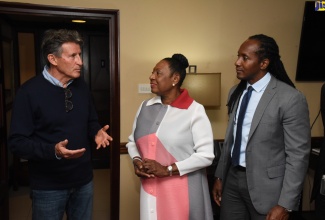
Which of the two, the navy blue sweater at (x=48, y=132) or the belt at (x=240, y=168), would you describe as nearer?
the navy blue sweater at (x=48, y=132)

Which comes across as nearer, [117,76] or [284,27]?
[117,76]

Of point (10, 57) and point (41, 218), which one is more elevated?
point (10, 57)

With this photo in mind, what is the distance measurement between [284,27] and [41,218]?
2.68 metres

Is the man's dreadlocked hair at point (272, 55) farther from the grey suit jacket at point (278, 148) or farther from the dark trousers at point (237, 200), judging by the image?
the dark trousers at point (237, 200)

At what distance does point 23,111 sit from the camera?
1.54 metres

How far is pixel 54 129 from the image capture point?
1.62m

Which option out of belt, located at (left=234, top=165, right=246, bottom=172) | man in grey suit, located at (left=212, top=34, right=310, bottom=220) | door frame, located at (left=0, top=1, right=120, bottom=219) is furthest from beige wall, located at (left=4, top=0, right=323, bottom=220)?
belt, located at (left=234, top=165, right=246, bottom=172)

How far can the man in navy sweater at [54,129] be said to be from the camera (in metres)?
1.53

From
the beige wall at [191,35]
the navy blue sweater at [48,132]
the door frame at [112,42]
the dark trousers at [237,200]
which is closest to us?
the navy blue sweater at [48,132]

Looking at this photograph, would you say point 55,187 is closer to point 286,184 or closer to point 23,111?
point 23,111

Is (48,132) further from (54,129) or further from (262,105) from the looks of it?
(262,105)

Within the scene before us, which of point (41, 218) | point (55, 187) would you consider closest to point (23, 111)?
Answer: point (55, 187)

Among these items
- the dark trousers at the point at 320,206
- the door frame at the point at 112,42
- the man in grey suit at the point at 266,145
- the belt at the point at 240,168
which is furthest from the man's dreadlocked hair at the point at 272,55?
the door frame at the point at 112,42

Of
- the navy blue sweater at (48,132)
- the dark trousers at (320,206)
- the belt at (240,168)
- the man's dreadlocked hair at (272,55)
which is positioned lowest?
the dark trousers at (320,206)
